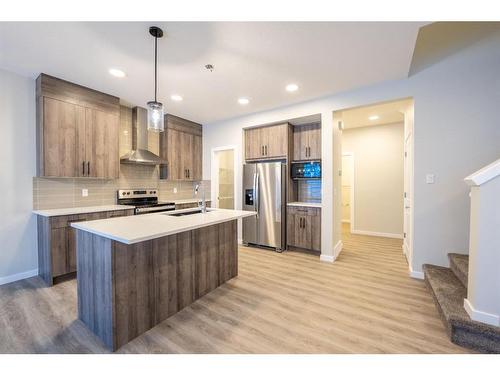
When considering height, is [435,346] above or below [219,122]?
below

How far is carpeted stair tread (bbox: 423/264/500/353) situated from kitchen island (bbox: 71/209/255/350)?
2.07 metres

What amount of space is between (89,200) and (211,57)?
2904 millimetres

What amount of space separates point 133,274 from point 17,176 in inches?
95.6

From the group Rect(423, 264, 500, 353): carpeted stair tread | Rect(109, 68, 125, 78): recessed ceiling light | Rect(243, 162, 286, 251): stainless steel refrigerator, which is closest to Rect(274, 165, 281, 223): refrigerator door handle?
Rect(243, 162, 286, 251): stainless steel refrigerator

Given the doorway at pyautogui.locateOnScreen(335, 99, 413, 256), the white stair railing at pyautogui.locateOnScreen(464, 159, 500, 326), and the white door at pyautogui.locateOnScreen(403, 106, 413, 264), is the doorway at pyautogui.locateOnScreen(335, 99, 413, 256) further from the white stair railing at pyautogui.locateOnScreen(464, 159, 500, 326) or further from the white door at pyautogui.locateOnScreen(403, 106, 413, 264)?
the white stair railing at pyautogui.locateOnScreen(464, 159, 500, 326)

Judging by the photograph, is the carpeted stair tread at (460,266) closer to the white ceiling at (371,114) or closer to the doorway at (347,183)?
the white ceiling at (371,114)

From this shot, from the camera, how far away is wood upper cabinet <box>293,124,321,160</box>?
3977mm

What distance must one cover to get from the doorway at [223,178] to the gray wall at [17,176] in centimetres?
294

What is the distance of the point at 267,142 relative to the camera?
4.21 meters

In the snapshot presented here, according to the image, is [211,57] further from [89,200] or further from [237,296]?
[89,200]

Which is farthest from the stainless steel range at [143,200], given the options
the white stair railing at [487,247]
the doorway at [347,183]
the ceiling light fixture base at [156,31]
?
the doorway at [347,183]
